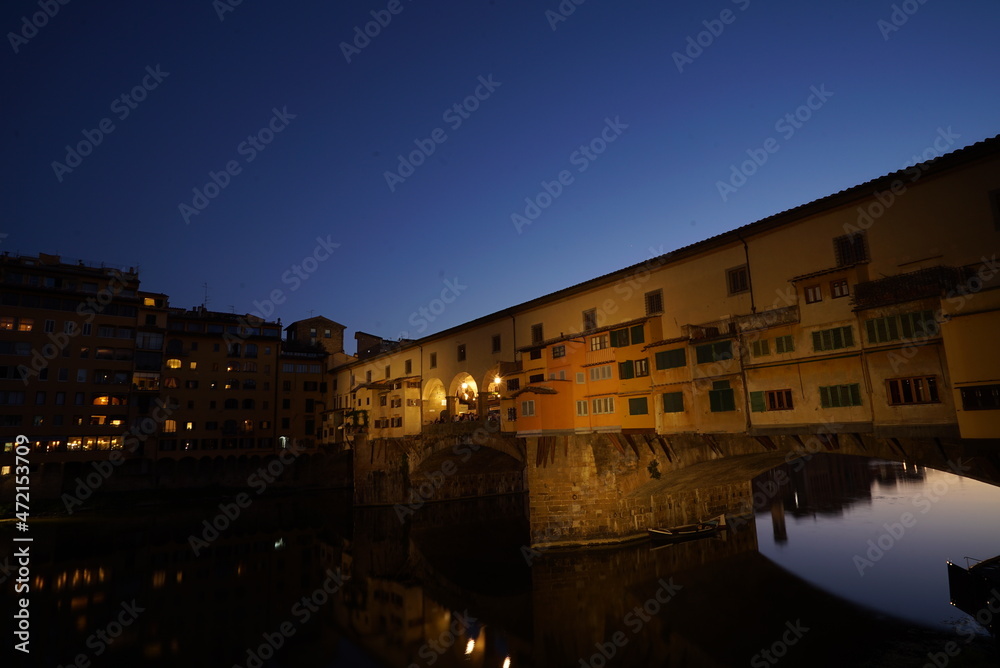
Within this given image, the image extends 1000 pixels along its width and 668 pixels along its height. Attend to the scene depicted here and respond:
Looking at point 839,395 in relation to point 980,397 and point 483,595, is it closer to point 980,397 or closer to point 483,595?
point 980,397

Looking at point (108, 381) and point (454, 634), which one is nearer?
point (454, 634)

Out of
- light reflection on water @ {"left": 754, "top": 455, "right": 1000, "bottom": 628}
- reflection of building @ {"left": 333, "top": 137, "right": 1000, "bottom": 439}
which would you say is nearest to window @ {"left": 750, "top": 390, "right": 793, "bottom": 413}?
reflection of building @ {"left": 333, "top": 137, "right": 1000, "bottom": 439}

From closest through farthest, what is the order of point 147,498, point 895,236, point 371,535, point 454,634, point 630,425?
point 895,236 < point 454,634 < point 630,425 < point 371,535 < point 147,498

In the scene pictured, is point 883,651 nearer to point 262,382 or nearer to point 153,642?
point 153,642

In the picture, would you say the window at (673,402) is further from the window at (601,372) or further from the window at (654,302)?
the window at (654,302)

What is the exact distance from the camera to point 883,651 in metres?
18.4

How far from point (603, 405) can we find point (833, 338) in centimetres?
1330

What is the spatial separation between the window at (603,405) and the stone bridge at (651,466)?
161 centimetres

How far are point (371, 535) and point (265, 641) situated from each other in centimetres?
2190

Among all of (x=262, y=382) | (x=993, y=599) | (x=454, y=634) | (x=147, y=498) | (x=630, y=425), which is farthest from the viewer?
(x=262, y=382)

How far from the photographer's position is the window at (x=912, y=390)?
17656mm

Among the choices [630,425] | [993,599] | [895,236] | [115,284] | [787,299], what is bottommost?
[993,599]

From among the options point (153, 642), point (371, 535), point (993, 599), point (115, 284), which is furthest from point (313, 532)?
point (993, 599)

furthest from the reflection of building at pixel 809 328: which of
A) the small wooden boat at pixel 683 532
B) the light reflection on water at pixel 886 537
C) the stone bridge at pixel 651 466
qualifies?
the light reflection on water at pixel 886 537
